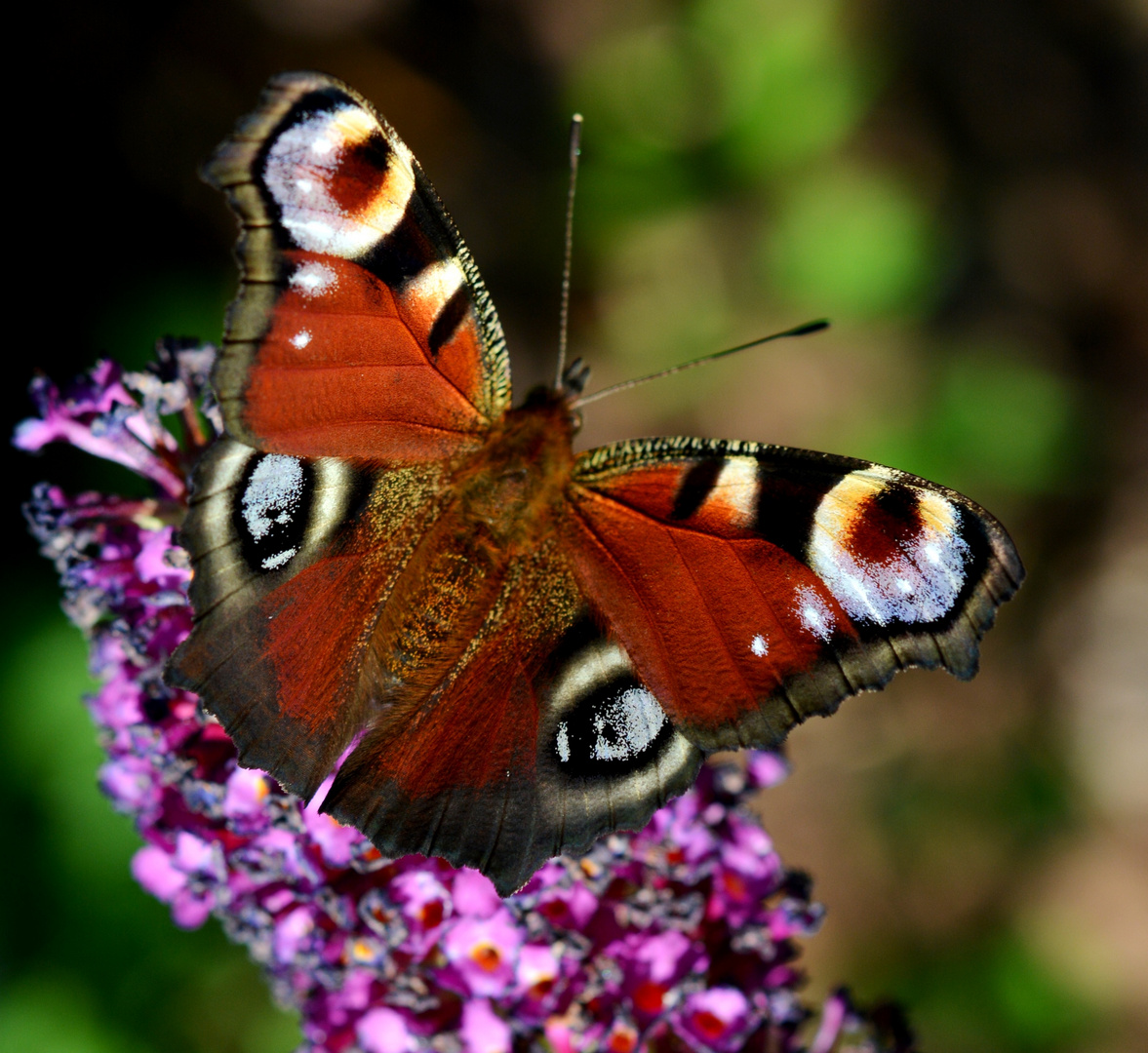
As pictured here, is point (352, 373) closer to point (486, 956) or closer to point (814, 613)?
point (814, 613)

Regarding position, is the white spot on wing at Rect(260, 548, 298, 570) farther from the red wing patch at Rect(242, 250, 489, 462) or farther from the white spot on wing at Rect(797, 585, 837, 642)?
the white spot on wing at Rect(797, 585, 837, 642)

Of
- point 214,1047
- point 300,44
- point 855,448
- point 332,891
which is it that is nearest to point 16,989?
point 214,1047

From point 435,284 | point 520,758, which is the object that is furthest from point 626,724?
point 435,284

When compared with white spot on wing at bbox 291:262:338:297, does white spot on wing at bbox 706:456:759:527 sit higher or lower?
lower

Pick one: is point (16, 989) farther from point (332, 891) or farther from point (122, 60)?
point (122, 60)

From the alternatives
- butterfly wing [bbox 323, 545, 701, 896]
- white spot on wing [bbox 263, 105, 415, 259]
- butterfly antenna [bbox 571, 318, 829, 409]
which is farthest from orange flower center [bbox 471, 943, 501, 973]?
white spot on wing [bbox 263, 105, 415, 259]

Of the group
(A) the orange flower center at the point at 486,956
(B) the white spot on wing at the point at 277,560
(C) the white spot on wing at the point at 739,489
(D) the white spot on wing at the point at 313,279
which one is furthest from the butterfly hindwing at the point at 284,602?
(C) the white spot on wing at the point at 739,489

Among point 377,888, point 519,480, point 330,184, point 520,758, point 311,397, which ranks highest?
point 330,184

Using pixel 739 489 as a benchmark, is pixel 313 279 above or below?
above
